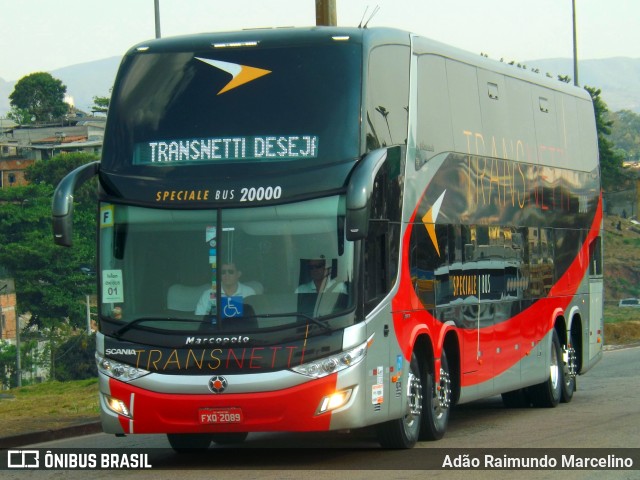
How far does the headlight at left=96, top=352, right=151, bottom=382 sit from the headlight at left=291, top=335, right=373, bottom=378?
1.43 m

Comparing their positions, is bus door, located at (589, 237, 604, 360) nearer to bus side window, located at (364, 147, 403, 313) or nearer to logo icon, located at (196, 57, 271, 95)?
bus side window, located at (364, 147, 403, 313)

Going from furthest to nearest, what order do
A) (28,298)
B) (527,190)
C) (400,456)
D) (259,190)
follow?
1. (28,298)
2. (527,190)
3. (400,456)
4. (259,190)

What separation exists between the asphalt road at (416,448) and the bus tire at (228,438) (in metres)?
0.13

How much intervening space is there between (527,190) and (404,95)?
4.57m

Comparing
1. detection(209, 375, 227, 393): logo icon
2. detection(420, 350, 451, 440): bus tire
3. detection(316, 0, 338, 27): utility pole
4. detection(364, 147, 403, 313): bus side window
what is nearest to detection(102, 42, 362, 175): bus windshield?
detection(364, 147, 403, 313): bus side window

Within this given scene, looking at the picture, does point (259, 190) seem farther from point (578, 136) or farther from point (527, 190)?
point (578, 136)

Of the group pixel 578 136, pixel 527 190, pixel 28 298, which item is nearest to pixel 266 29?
pixel 527 190

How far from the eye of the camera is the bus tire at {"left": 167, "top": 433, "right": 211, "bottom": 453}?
13.1 m

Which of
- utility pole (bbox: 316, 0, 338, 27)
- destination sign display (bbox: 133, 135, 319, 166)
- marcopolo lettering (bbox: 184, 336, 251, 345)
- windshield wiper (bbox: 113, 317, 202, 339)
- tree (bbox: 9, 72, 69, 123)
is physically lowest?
marcopolo lettering (bbox: 184, 336, 251, 345)

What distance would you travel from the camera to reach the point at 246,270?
11414 mm

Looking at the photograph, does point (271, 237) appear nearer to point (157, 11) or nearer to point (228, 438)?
point (228, 438)

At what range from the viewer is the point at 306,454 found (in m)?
12.7

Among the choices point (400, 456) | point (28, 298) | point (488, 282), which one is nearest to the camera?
point (400, 456)

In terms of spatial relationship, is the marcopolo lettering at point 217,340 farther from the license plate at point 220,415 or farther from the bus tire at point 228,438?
the bus tire at point 228,438
